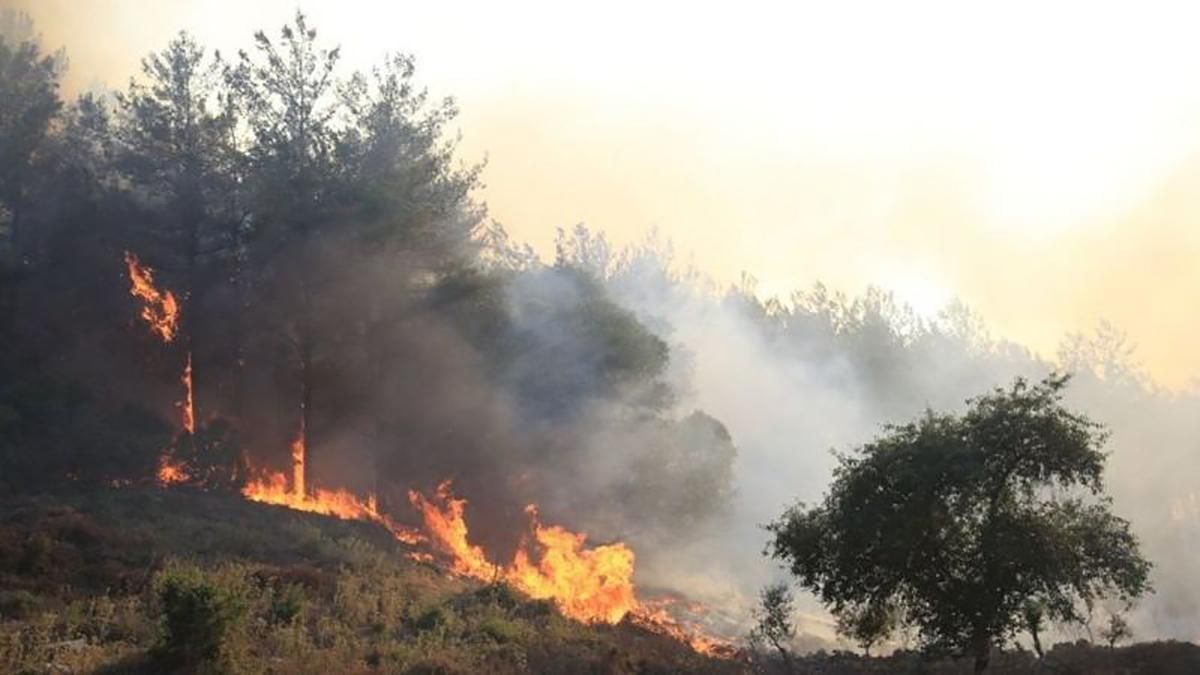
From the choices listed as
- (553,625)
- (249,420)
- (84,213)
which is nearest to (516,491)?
(249,420)

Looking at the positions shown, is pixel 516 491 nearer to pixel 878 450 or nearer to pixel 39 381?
pixel 39 381

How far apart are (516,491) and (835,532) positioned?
94.1 feet

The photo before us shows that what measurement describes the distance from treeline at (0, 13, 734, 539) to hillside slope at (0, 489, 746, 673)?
12.6 meters

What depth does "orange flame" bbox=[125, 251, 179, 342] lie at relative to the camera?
162 ft

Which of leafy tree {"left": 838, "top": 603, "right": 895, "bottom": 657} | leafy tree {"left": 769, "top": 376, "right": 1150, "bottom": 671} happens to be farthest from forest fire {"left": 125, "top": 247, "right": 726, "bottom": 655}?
leafy tree {"left": 769, "top": 376, "right": 1150, "bottom": 671}

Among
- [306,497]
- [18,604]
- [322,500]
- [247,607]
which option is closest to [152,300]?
[306,497]

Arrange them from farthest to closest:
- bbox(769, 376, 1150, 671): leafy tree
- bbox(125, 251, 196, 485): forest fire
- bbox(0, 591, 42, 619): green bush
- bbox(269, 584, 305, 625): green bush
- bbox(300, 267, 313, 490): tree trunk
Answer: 1. bbox(125, 251, 196, 485): forest fire
2. bbox(300, 267, 313, 490): tree trunk
3. bbox(269, 584, 305, 625): green bush
4. bbox(0, 591, 42, 619): green bush
5. bbox(769, 376, 1150, 671): leafy tree

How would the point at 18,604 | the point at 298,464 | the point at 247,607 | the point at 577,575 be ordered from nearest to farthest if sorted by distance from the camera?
the point at 247,607
the point at 18,604
the point at 577,575
the point at 298,464

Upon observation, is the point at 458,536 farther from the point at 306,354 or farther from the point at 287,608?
the point at 287,608

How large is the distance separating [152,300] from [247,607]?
3471 cm

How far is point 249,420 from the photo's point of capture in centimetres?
5025

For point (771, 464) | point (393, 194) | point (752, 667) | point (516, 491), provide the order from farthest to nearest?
point (771, 464)
point (516, 491)
point (393, 194)
point (752, 667)

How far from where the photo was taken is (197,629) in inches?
706

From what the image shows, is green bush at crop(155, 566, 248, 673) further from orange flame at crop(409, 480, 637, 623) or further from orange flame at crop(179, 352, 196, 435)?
orange flame at crop(179, 352, 196, 435)
